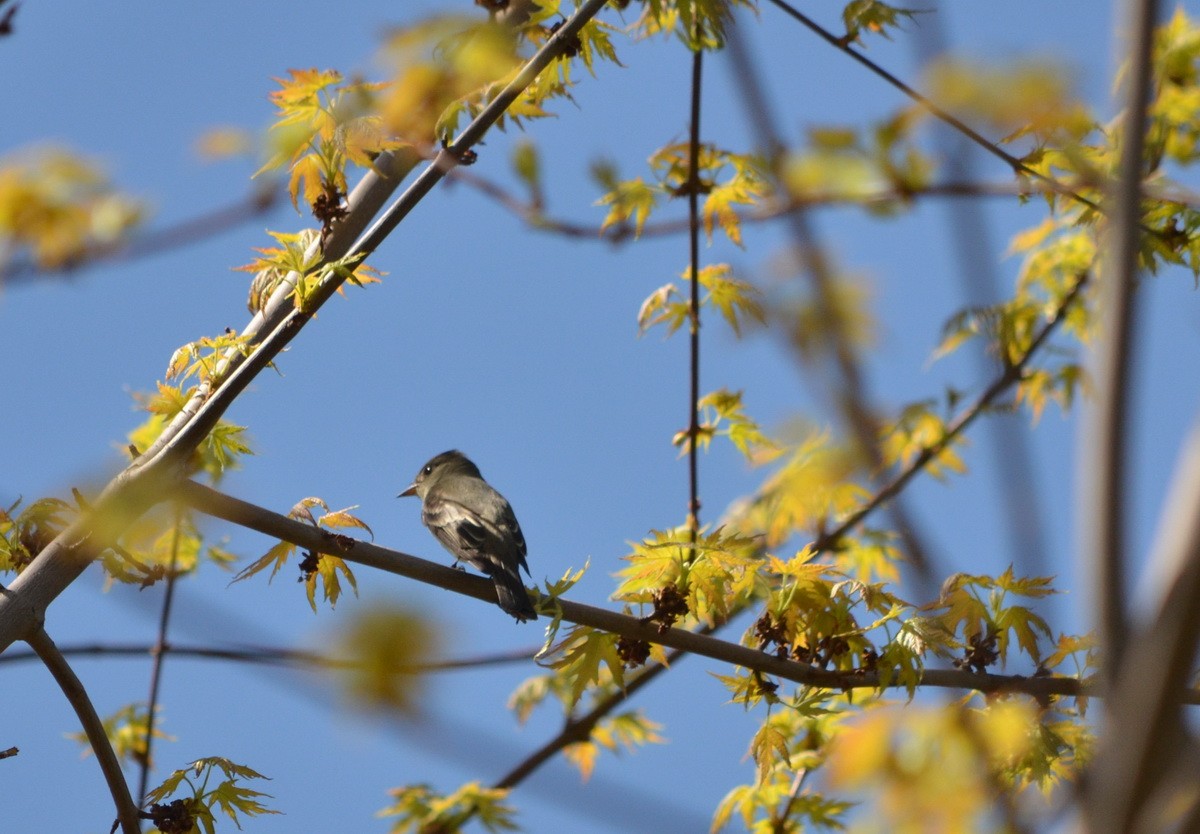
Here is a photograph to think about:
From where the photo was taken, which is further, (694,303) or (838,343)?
(694,303)

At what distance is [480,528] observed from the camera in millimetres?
5066

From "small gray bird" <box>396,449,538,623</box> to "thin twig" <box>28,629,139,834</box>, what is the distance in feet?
4.37

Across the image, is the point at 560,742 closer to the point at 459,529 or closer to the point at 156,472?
the point at 459,529

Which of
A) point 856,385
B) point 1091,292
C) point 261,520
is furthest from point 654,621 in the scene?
point 1091,292

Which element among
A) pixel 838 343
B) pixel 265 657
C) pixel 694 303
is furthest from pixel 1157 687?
pixel 694 303

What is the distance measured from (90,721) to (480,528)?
2131 millimetres

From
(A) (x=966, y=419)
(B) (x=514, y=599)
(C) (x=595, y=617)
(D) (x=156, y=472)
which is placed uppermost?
(A) (x=966, y=419)

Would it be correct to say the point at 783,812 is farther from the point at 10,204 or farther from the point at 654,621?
the point at 10,204

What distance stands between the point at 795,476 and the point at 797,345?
15.1ft

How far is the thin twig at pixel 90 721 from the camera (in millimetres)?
3119

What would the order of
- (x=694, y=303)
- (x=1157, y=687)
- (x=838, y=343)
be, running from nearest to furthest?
(x=1157, y=687) < (x=838, y=343) < (x=694, y=303)

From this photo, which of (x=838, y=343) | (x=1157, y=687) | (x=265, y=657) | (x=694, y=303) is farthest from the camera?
(x=694, y=303)

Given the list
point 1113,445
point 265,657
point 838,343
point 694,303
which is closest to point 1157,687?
point 1113,445

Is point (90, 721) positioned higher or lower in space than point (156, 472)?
lower
